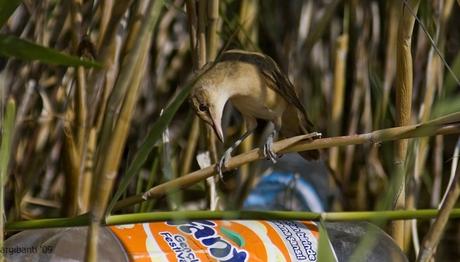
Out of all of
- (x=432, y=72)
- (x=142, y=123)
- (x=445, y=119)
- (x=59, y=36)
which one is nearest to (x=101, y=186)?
(x=445, y=119)

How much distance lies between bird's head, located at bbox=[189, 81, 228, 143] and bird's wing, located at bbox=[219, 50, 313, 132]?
0.36ft

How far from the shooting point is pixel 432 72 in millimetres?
1821

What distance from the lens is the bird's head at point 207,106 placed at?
5.16ft

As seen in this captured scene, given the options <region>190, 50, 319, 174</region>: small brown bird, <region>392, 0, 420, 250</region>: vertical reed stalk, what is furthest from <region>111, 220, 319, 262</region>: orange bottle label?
A: <region>190, 50, 319, 174</region>: small brown bird

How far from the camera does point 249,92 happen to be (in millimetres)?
1755

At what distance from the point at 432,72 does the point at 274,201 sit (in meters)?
0.39

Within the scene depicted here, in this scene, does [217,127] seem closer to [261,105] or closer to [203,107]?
[203,107]

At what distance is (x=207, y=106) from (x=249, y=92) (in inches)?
7.5

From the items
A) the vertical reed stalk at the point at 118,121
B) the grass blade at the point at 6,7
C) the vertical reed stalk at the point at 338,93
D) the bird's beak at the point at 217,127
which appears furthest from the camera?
the vertical reed stalk at the point at 338,93

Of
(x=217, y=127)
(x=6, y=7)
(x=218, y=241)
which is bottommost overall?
(x=218, y=241)

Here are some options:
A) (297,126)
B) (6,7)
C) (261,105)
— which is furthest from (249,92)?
(6,7)

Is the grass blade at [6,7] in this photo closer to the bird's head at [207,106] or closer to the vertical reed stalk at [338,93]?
the bird's head at [207,106]

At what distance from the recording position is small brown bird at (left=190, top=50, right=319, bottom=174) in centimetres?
159

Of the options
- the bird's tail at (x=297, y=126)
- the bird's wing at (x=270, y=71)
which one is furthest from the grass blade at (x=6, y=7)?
the bird's tail at (x=297, y=126)
